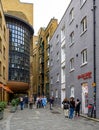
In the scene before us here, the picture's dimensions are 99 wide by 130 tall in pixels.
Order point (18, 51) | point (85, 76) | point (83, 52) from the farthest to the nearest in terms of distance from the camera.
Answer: point (18, 51) → point (83, 52) → point (85, 76)

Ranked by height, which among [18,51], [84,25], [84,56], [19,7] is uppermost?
[19,7]

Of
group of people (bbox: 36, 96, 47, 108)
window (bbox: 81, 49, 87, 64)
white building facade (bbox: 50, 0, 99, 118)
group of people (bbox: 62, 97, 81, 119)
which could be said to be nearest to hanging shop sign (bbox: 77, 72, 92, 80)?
white building facade (bbox: 50, 0, 99, 118)

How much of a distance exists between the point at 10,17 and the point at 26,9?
15.9 m

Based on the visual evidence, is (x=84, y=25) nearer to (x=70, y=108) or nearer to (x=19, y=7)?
(x=70, y=108)

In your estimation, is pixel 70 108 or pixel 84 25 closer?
pixel 70 108

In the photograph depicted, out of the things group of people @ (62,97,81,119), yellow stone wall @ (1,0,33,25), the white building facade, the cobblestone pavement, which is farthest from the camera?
yellow stone wall @ (1,0,33,25)

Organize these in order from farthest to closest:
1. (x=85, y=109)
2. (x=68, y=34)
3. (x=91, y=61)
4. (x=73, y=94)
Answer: (x=68, y=34)
(x=73, y=94)
(x=85, y=109)
(x=91, y=61)

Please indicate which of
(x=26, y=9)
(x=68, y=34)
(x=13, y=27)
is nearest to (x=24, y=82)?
(x=13, y=27)

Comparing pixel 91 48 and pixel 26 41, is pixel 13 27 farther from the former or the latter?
pixel 91 48

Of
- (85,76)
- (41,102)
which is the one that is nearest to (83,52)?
(85,76)

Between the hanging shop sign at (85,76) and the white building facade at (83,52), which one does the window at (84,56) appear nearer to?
Answer: the white building facade at (83,52)

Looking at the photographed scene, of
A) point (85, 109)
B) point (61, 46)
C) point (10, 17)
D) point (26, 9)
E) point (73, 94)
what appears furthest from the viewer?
point (26, 9)

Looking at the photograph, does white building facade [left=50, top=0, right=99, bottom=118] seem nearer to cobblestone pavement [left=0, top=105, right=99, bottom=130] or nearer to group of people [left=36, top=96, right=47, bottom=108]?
cobblestone pavement [left=0, top=105, right=99, bottom=130]

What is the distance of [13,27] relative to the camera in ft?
221
